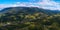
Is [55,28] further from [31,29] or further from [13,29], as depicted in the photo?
[13,29]

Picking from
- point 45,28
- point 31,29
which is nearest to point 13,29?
point 31,29

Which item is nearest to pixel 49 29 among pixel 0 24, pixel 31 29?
pixel 31 29

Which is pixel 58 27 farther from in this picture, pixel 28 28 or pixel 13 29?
pixel 13 29

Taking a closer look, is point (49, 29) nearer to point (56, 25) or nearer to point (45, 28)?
point (45, 28)

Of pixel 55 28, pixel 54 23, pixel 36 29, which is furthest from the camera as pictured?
pixel 54 23

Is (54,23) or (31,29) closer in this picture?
(31,29)

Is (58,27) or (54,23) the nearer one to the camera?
(58,27)

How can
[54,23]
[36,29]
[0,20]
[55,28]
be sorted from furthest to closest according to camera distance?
[0,20] → [54,23] → [55,28] → [36,29]

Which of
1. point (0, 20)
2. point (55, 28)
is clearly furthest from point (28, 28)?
point (0, 20)

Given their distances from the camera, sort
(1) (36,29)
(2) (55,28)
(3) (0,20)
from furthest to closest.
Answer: (3) (0,20)
(2) (55,28)
(1) (36,29)
